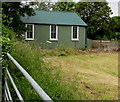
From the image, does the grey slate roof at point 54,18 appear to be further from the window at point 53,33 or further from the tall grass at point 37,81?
the tall grass at point 37,81

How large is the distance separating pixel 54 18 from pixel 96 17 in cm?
681

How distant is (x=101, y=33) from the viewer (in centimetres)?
2392

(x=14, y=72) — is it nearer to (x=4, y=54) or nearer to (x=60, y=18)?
(x=4, y=54)

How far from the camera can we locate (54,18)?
18344 millimetres

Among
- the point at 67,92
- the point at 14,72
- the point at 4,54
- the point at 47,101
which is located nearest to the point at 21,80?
the point at 14,72

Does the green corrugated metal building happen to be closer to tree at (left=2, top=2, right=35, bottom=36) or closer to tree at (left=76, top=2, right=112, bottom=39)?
tree at (left=2, top=2, right=35, bottom=36)

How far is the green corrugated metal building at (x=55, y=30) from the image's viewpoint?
1686 centimetres

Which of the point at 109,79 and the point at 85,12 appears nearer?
the point at 109,79

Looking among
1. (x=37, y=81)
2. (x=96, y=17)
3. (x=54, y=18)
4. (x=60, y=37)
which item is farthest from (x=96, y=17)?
(x=37, y=81)

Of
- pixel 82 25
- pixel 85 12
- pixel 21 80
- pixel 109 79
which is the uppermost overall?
pixel 85 12

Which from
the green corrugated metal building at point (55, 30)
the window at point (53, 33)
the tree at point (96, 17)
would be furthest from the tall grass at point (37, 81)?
the tree at point (96, 17)

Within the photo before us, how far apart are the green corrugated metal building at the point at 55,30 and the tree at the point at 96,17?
15.9 ft

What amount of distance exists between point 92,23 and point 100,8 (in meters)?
2.04

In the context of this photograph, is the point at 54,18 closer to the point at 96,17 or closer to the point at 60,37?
the point at 60,37
